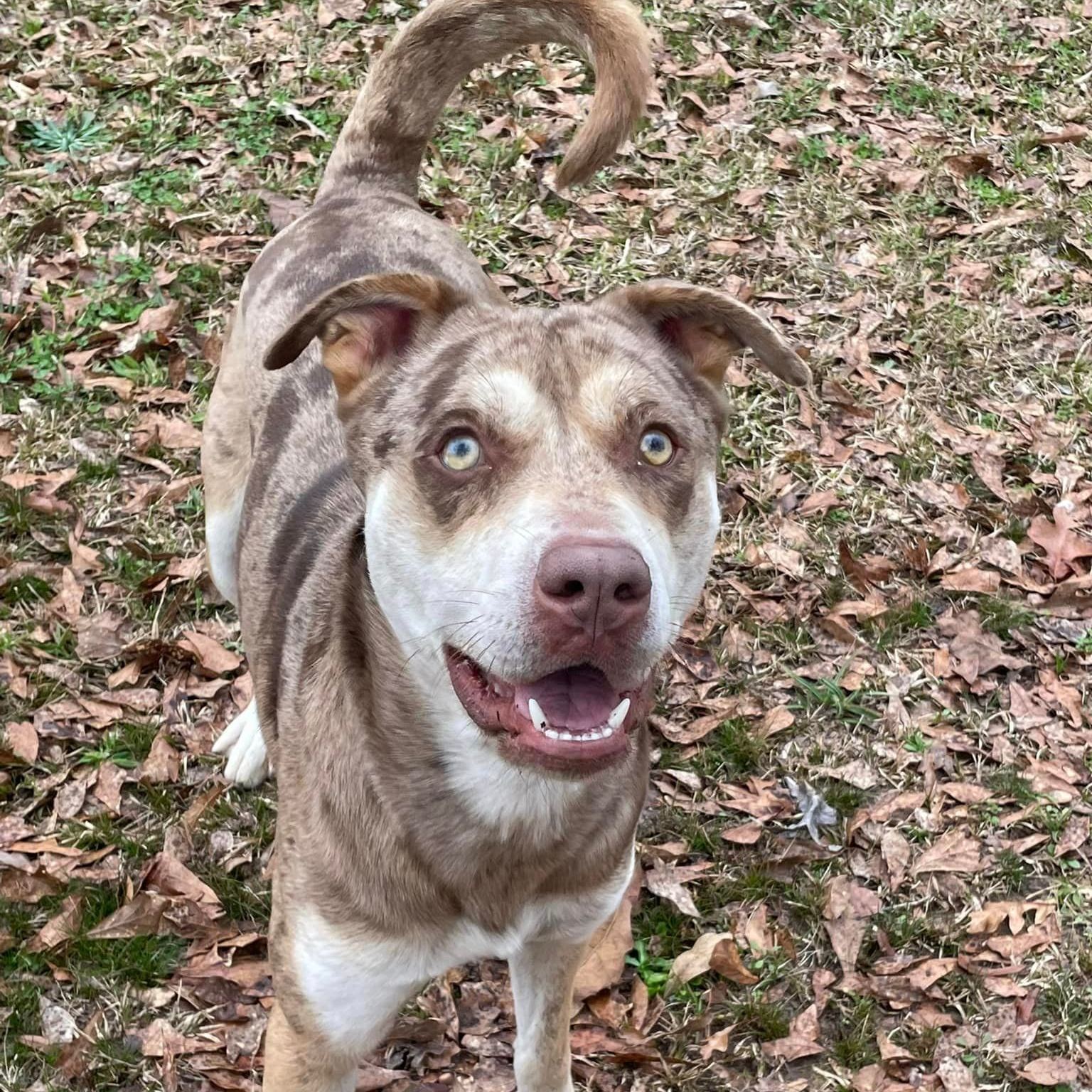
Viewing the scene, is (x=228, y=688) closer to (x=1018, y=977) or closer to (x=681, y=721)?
(x=681, y=721)

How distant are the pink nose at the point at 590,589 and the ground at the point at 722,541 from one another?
218cm

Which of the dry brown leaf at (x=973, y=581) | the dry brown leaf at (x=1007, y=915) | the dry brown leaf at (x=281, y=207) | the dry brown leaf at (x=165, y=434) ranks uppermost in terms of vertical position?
the dry brown leaf at (x=281, y=207)

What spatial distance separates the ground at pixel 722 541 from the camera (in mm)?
3990

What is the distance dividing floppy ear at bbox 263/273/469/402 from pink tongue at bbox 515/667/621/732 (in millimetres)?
955

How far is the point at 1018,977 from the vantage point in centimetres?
416

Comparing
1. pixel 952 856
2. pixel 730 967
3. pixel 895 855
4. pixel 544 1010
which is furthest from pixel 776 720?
pixel 544 1010

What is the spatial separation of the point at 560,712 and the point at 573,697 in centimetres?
4

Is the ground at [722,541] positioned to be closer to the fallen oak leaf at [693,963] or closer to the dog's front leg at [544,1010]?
the fallen oak leaf at [693,963]

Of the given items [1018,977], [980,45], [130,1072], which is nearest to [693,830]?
[1018,977]

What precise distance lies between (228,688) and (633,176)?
420 centimetres

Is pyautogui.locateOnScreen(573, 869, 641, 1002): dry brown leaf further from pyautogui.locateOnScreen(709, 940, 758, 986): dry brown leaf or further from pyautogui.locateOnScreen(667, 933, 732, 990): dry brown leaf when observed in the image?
pyautogui.locateOnScreen(709, 940, 758, 986): dry brown leaf

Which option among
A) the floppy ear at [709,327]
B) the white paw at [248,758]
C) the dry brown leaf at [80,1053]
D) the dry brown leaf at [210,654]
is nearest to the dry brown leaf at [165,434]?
the dry brown leaf at [210,654]

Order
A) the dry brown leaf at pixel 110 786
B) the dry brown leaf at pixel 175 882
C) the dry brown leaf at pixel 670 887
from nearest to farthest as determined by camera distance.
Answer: the dry brown leaf at pixel 175 882 → the dry brown leaf at pixel 670 887 → the dry brown leaf at pixel 110 786

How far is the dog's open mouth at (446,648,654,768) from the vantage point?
243cm
